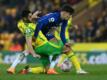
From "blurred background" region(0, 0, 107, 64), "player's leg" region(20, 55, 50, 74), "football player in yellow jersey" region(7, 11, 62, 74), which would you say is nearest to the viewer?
"football player in yellow jersey" region(7, 11, 62, 74)

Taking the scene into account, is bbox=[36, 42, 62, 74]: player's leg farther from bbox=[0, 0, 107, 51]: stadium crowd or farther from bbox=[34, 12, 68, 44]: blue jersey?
bbox=[0, 0, 107, 51]: stadium crowd

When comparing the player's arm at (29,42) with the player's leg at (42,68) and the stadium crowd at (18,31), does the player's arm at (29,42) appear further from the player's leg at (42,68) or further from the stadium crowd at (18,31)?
the stadium crowd at (18,31)

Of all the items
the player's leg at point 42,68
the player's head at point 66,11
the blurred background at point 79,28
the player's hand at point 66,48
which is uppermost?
the blurred background at point 79,28

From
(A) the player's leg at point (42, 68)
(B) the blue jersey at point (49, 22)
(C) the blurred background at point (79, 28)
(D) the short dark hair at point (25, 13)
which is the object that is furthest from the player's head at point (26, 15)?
(C) the blurred background at point (79, 28)

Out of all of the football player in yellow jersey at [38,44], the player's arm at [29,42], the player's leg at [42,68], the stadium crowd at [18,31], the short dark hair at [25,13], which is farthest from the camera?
the stadium crowd at [18,31]

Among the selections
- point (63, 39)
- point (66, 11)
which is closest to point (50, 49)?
point (63, 39)

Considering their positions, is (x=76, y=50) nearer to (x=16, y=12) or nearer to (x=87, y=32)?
(x=87, y=32)

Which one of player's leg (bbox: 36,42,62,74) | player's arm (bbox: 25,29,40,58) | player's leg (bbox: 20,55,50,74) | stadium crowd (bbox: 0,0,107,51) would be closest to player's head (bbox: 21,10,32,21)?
player's arm (bbox: 25,29,40,58)

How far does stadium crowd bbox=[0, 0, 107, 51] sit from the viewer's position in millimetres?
27844

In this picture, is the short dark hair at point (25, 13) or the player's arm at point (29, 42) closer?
the player's arm at point (29, 42)

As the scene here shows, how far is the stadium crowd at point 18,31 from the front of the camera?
91.4ft

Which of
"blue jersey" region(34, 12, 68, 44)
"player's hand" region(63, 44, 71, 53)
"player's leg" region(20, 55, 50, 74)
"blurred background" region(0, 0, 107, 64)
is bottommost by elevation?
"player's leg" region(20, 55, 50, 74)

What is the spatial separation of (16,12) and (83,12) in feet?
13.2

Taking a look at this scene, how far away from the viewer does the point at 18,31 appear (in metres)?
30.6
